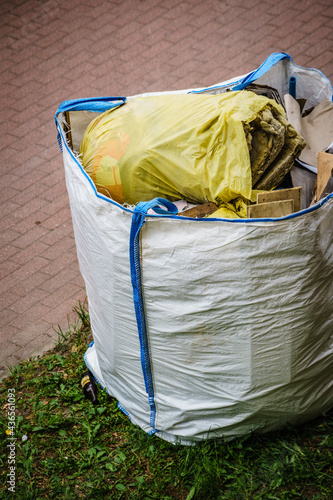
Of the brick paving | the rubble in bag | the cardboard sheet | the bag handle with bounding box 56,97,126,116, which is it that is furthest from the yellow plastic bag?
the brick paving

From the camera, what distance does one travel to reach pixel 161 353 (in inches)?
83.2

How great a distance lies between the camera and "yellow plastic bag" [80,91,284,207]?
2.09 m

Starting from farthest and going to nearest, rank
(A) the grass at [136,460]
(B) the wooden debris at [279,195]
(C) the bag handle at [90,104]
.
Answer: (C) the bag handle at [90,104], (A) the grass at [136,460], (B) the wooden debris at [279,195]

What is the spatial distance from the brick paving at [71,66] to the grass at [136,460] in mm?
717

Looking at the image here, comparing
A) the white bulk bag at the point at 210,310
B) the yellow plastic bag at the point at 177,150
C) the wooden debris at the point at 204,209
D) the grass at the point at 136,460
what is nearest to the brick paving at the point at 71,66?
the grass at the point at 136,460

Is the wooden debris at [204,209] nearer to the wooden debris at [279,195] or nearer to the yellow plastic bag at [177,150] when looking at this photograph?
the yellow plastic bag at [177,150]

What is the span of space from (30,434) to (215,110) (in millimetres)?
1636

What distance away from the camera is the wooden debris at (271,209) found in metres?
1.93

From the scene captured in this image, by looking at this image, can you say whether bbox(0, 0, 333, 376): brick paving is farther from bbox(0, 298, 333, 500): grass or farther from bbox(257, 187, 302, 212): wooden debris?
bbox(257, 187, 302, 212): wooden debris

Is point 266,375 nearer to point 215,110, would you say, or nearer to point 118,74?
point 215,110

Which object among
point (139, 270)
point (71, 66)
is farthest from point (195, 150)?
point (71, 66)

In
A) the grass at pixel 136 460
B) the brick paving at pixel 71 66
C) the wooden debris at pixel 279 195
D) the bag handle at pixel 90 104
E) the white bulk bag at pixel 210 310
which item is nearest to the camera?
the white bulk bag at pixel 210 310

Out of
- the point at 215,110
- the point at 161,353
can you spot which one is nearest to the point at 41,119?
the point at 215,110

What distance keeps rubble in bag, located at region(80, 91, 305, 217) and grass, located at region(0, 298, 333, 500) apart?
99cm
